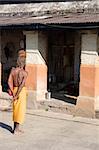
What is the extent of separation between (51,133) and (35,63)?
332 centimetres

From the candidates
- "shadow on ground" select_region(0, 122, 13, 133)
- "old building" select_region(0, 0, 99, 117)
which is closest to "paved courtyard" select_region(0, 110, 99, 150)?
"shadow on ground" select_region(0, 122, 13, 133)

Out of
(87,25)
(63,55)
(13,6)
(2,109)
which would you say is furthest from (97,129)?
(13,6)

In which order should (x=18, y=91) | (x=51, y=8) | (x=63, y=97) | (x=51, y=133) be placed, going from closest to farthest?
(x=18, y=91), (x=51, y=133), (x=63, y=97), (x=51, y=8)

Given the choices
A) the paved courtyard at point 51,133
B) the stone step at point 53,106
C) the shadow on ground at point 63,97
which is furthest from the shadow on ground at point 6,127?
the shadow on ground at point 63,97

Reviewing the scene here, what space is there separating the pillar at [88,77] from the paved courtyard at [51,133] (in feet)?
1.01

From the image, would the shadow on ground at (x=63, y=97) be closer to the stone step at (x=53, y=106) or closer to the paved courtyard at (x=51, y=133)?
the stone step at (x=53, y=106)

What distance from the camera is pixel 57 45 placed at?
15555mm

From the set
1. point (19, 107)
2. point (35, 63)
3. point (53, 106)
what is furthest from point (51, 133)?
point (35, 63)

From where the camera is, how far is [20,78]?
9484mm

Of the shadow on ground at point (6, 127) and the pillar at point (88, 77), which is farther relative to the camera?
the pillar at point (88, 77)

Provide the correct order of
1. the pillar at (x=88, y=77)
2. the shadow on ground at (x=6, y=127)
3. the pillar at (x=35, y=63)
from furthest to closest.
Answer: the pillar at (x=35, y=63) < the pillar at (x=88, y=77) < the shadow on ground at (x=6, y=127)

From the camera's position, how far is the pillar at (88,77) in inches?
449

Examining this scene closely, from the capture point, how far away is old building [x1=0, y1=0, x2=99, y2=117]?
11.5 meters

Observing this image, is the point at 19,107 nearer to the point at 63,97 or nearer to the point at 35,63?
the point at 35,63
